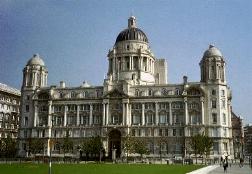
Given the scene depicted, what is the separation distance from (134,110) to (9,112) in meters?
51.6

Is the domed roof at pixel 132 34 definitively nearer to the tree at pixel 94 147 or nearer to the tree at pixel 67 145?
the tree at pixel 67 145

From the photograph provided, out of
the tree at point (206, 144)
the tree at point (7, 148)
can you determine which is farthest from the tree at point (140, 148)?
the tree at point (7, 148)

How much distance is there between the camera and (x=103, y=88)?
139m

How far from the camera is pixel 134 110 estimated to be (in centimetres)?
13525

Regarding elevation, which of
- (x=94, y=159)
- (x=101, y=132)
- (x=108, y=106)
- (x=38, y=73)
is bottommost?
(x=94, y=159)

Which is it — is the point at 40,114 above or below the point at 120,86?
below

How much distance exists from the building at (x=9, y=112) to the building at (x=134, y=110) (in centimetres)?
894

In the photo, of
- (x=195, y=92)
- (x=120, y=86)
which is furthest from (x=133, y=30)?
(x=195, y=92)

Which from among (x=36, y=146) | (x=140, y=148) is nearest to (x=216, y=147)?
(x=140, y=148)

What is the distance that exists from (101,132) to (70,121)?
42.2ft

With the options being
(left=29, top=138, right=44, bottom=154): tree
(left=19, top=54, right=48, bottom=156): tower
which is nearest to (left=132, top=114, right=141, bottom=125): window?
(left=29, top=138, right=44, bottom=154): tree

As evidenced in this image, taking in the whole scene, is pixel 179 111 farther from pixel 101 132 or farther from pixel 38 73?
pixel 38 73

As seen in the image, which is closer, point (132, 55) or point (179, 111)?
point (179, 111)

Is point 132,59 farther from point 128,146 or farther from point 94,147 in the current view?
point 94,147
